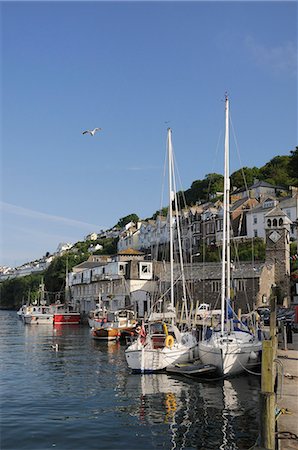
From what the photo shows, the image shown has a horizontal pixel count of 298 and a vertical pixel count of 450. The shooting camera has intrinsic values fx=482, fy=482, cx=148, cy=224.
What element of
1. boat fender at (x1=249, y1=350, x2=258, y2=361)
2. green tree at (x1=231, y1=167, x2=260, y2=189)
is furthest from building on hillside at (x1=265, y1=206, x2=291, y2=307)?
green tree at (x1=231, y1=167, x2=260, y2=189)

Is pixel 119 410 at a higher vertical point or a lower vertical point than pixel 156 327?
lower

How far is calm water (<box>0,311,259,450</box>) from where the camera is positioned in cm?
1416

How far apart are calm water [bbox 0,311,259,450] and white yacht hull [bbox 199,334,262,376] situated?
638mm

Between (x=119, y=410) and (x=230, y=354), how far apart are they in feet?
23.5

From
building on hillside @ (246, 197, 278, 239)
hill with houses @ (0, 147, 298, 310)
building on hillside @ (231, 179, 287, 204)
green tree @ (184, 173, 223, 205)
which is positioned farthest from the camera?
green tree @ (184, 173, 223, 205)

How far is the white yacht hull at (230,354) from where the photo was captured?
74.9ft

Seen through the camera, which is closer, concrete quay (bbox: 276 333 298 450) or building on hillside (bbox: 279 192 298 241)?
concrete quay (bbox: 276 333 298 450)

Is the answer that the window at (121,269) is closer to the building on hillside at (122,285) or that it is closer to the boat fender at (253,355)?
the building on hillside at (122,285)

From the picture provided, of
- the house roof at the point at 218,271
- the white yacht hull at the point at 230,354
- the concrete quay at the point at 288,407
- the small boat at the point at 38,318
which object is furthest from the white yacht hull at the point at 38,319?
the concrete quay at the point at 288,407

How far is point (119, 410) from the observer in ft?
58.3

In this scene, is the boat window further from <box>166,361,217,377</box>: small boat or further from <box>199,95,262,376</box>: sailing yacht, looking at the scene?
<box>199,95,262,376</box>: sailing yacht

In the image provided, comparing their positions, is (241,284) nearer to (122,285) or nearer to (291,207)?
(122,285)

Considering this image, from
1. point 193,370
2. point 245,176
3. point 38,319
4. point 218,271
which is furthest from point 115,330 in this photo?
point 245,176

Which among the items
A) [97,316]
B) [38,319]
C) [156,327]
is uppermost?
[156,327]
